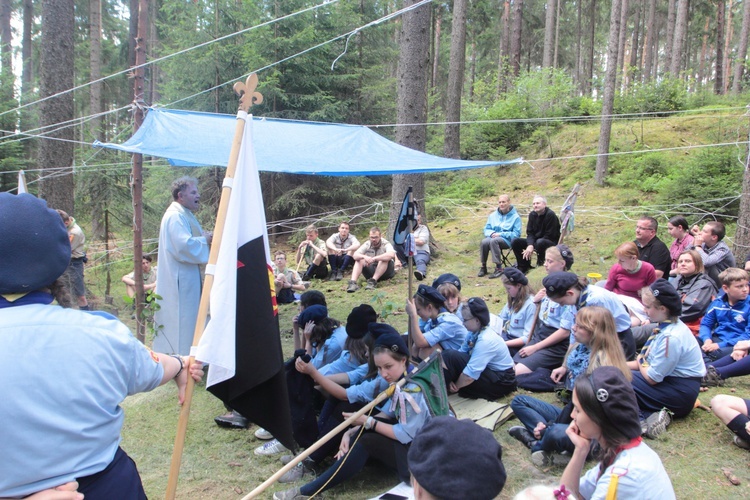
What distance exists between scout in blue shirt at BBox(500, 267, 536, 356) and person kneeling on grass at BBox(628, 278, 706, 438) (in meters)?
1.31

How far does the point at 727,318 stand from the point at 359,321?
10.8 feet

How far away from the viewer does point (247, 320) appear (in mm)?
2330

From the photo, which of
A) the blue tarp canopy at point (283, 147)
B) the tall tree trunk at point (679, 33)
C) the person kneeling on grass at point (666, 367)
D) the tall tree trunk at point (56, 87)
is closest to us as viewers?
the person kneeling on grass at point (666, 367)

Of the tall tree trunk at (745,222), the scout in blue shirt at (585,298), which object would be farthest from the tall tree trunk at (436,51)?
the scout in blue shirt at (585,298)

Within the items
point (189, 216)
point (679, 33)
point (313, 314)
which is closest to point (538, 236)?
point (313, 314)

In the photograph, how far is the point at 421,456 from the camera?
1452 millimetres

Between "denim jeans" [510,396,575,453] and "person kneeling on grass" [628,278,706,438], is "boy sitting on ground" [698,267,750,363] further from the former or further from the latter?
"denim jeans" [510,396,575,453]

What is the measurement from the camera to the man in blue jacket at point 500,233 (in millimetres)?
8047

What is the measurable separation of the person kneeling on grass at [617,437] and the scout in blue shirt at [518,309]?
9.06ft

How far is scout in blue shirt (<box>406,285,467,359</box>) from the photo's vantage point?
408 centimetres

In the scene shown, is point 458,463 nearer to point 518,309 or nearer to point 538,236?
point 518,309

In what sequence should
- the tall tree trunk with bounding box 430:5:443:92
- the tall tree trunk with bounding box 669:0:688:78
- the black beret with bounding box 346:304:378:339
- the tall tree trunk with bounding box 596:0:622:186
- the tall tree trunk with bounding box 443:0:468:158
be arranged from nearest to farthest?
1. the black beret with bounding box 346:304:378:339
2. the tall tree trunk with bounding box 596:0:622:186
3. the tall tree trunk with bounding box 443:0:468:158
4. the tall tree trunk with bounding box 669:0:688:78
5. the tall tree trunk with bounding box 430:5:443:92

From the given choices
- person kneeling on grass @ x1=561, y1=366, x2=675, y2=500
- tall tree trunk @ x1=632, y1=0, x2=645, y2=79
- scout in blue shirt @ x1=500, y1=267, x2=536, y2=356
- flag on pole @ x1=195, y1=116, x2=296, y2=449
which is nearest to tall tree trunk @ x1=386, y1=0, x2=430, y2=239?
scout in blue shirt @ x1=500, y1=267, x2=536, y2=356

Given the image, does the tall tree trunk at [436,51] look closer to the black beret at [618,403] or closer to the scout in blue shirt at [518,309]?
the scout in blue shirt at [518,309]
